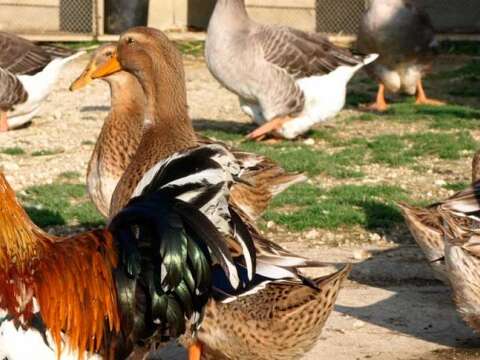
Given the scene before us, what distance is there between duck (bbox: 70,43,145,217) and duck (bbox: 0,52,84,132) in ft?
17.9

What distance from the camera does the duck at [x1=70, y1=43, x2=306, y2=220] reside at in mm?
7973

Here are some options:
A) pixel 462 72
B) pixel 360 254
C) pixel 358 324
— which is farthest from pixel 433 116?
pixel 358 324

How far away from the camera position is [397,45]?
15234mm

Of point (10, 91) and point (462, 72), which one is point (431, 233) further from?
point (462, 72)

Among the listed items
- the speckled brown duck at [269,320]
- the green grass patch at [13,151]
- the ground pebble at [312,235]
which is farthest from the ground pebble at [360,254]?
the green grass patch at [13,151]

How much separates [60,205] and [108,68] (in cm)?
245

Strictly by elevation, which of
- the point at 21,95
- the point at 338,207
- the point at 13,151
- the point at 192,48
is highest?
the point at 338,207

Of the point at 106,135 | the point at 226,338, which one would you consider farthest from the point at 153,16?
the point at 226,338

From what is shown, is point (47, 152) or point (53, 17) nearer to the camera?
point (47, 152)

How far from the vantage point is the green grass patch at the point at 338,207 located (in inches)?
375

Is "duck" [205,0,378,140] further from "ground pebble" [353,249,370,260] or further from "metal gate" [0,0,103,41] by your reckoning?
"metal gate" [0,0,103,41]

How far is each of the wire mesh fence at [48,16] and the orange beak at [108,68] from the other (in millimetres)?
12818

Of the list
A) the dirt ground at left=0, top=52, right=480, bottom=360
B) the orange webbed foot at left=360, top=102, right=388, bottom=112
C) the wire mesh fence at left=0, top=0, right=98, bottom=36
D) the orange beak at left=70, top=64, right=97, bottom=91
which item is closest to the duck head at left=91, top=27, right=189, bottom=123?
the orange beak at left=70, top=64, right=97, bottom=91

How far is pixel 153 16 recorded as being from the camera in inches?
848
